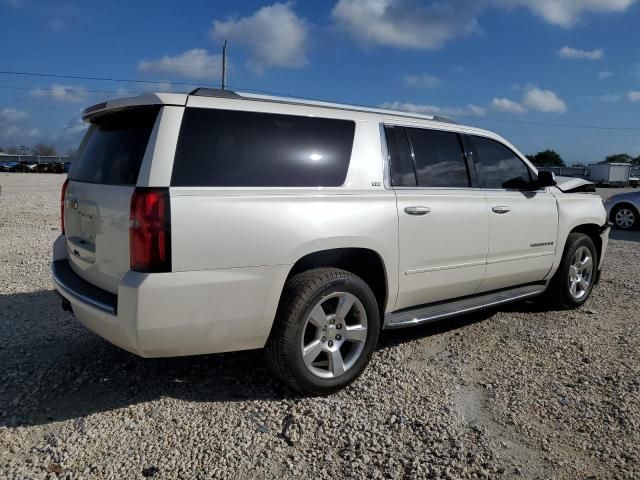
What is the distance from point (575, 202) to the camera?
538cm

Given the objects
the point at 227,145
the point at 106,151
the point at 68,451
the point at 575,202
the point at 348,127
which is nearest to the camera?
the point at 68,451

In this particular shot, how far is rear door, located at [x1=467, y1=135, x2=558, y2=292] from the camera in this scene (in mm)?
4492

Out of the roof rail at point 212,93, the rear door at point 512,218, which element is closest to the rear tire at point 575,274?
the rear door at point 512,218

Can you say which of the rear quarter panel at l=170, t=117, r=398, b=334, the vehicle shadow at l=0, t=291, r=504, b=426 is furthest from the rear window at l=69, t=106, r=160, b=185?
the vehicle shadow at l=0, t=291, r=504, b=426

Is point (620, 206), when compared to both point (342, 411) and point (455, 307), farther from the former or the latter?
point (342, 411)

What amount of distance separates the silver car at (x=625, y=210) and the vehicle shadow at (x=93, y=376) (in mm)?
10481

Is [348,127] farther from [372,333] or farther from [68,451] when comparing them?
[68,451]

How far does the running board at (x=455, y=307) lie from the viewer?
385cm

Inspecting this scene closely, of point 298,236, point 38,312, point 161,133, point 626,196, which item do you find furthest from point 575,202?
point 626,196

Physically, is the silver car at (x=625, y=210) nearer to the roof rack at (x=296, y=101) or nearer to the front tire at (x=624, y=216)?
the front tire at (x=624, y=216)

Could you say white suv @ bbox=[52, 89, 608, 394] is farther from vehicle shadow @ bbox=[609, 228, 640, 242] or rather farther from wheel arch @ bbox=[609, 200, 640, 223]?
wheel arch @ bbox=[609, 200, 640, 223]

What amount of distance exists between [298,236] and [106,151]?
1.38m

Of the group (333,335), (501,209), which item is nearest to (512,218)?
(501,209)

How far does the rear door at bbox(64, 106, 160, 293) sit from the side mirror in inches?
140
